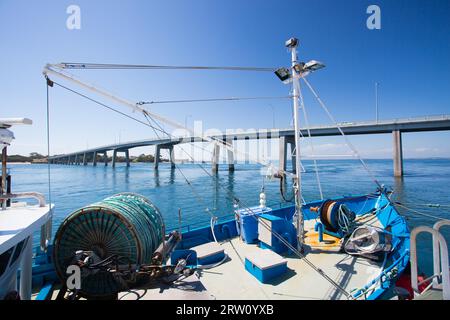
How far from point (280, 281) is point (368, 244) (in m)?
4.43

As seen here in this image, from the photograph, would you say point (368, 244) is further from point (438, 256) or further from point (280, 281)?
point (438, 256)

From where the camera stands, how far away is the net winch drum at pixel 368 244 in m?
8.01

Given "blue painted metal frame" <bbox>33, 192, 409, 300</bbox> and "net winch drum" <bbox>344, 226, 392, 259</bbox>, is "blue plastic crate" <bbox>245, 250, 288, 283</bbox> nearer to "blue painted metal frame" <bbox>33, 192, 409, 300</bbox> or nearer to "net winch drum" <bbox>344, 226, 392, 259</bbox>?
"blue painted metal frame" <bbox>33, 192, 409, 300</bbox>

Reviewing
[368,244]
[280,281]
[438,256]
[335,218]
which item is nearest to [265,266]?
[280,281]

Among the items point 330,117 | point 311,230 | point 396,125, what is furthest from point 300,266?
point 396,125

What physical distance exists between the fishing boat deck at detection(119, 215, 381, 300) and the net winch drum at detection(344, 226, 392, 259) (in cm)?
32

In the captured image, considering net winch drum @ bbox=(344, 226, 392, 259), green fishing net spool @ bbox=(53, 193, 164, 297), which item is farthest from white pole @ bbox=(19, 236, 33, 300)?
net winch drum @ bbox=(344, 226, 392, 259)

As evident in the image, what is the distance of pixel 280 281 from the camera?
663 cm

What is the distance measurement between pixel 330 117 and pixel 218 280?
820cm

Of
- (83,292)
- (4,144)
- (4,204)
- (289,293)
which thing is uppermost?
(4,144)

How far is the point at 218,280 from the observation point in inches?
265
